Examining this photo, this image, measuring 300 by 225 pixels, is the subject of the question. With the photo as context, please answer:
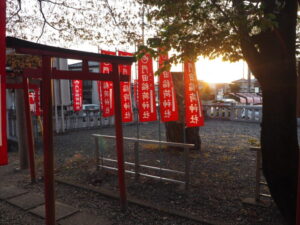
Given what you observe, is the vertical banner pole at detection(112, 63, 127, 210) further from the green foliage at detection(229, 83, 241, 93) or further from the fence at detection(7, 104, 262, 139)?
the green foliage at detection(229, 83, 241, 93)

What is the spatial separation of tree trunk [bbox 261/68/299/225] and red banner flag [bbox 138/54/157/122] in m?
3.74

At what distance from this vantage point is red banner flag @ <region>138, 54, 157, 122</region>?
679 cm

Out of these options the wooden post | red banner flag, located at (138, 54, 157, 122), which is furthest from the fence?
red banner flag, located at (138, 54, 157, 122)

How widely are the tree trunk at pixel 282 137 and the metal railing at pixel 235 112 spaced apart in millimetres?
14897

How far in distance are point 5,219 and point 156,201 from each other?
2.79 m

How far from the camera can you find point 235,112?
1900 cm

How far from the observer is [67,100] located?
14352 mm

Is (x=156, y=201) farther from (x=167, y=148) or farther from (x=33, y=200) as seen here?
(x=167, y=148)

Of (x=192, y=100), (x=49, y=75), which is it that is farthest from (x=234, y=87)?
(x=49, y=75)

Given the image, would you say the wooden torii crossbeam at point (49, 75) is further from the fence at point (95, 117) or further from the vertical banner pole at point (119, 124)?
the fence at point (95, 117)

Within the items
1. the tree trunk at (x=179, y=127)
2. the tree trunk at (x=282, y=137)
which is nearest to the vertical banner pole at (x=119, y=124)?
the tree trunk at (x=282, y=137)

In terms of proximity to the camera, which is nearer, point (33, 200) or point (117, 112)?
point (117, 112)

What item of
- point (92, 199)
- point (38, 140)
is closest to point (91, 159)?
point (92, 199)

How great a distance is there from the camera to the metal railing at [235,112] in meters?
17.8
